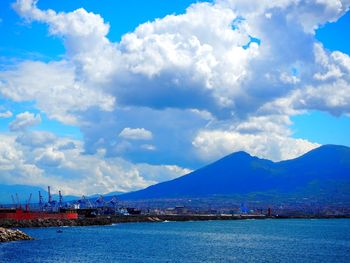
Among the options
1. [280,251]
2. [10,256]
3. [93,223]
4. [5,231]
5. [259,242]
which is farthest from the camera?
[93,223]

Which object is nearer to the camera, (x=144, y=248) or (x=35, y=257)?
(x=35, y=257)

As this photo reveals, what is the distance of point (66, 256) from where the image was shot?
73.0 meters

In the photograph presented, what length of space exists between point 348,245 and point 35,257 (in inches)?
2150

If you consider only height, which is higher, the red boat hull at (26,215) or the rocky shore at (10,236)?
the red boat hull at (26,215)

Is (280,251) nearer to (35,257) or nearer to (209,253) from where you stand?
(209,253)

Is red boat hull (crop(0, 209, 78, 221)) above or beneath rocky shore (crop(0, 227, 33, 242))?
above

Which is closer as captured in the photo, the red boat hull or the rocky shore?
the rocky shore

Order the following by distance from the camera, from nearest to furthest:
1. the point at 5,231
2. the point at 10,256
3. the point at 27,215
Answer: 1. the point at 10,256
2. the point at 5,231
3. the point at 27,215

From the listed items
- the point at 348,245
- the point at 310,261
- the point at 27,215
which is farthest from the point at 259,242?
the point at 27,215

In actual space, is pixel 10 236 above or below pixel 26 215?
below

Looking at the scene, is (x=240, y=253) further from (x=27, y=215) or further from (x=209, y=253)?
(x=27, y=215)

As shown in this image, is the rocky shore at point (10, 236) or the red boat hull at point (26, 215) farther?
the red boat hull at point (26, 215)

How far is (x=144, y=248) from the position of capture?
86250 mm

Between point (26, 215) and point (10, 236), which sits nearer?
point (10, 236)
